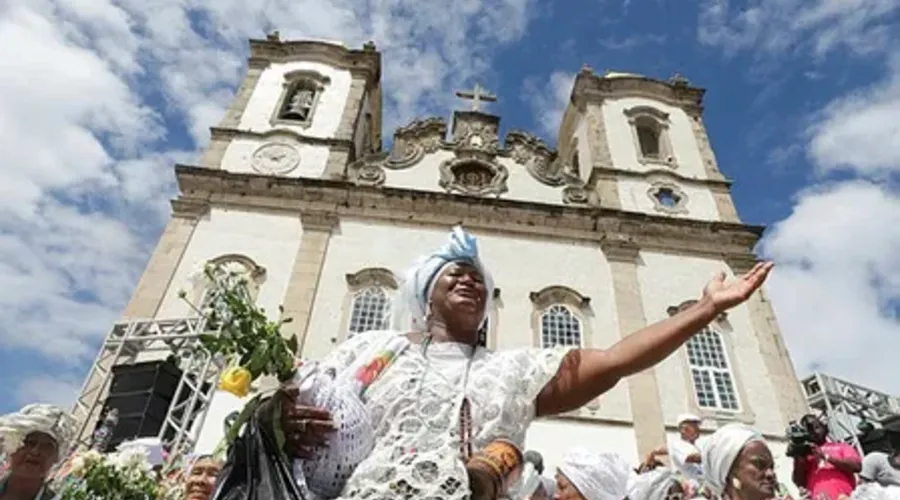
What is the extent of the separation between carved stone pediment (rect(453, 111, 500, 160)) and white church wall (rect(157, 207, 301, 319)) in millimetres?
5697

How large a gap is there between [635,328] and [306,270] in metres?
7.64

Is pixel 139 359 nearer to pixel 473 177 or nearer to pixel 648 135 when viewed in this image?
pixel 473 177

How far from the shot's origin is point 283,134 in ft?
58.3

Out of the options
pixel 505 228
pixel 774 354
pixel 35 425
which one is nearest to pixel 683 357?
pixel 774 354

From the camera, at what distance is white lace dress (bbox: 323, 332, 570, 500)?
5.62ft

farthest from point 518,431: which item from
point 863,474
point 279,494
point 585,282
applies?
point 585,282

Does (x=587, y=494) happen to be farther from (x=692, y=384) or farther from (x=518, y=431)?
(x=692, y=384)

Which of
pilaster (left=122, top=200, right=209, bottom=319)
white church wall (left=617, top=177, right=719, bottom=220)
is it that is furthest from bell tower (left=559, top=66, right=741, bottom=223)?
pilaster (left=122, top=200, right=209, bottom=319)

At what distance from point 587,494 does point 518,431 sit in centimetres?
236

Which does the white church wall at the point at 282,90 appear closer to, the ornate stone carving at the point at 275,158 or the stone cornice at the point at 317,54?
the stone cornice at the point at 317,54

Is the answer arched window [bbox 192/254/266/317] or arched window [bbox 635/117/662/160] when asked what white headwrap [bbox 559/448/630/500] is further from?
arched window [bbox 635/117/662/160]

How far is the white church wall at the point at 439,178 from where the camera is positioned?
17438 mm

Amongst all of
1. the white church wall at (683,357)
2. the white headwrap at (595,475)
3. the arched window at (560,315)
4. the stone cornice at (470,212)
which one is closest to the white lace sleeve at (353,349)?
the white headwrap at (595,475)

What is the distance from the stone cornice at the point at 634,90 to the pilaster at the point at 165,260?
1245cm
